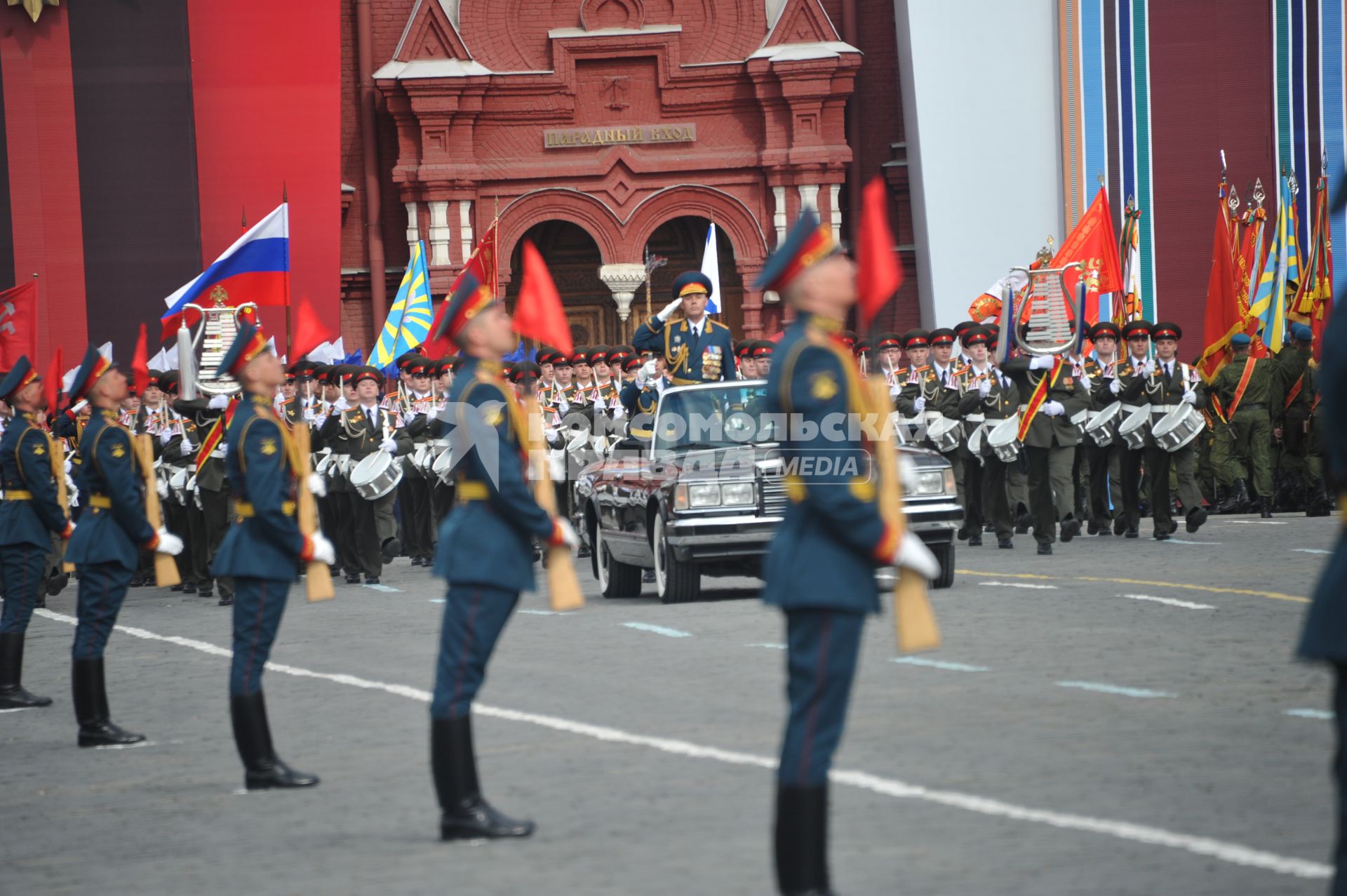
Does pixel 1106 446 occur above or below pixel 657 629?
above

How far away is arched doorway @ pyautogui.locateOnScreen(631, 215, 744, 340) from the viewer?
1423 inches

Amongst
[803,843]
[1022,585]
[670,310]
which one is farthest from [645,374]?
[803,843]

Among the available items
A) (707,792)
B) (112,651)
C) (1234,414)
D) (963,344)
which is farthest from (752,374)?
(707,792)

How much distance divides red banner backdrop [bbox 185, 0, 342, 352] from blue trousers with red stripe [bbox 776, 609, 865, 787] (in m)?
29.0

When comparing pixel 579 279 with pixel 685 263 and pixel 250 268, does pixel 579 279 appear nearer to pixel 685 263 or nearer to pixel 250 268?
pixel 685 263

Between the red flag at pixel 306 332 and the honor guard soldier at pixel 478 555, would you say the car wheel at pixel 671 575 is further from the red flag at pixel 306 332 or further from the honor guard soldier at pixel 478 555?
the honor guard soldier at pixel 478 555

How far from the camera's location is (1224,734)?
865 centimetres

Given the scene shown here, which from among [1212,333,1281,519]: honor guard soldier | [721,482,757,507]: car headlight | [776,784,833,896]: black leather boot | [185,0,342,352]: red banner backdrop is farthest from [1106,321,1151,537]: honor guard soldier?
[185,0,342,352]: red banner backdrop

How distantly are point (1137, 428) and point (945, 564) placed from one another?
4.98 m

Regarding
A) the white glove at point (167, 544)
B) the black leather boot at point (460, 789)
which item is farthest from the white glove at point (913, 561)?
the white glove at point (167, 544)

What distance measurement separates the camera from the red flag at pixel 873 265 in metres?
6.31

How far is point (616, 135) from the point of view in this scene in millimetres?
34938

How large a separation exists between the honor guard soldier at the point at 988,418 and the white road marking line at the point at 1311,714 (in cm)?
1076

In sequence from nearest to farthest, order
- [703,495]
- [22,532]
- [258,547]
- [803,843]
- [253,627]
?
[803,843] → [253,627] → [258,547] → [22,532] → [703,495]
